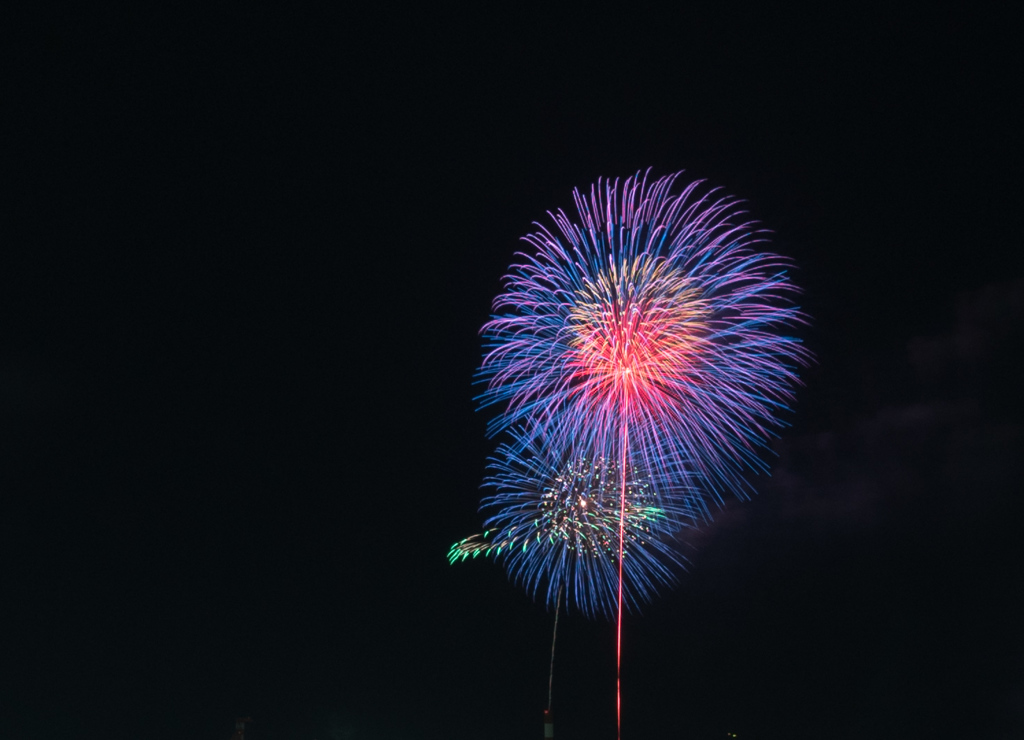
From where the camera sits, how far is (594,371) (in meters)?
16.5

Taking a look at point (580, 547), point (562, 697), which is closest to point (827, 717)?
point (562, 697)

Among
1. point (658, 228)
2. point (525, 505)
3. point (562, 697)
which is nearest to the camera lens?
point (658, 228)

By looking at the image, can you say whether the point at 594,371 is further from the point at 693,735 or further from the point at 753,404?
the point at 693,735

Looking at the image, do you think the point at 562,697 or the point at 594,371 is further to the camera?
the point at 562,697

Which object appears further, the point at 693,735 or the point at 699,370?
the point at 693,735

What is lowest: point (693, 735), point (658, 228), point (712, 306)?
point (693, 735)

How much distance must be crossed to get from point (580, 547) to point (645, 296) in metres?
7.44

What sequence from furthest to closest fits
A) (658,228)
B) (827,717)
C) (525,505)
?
(827,717)
(525,505)
(658,228)

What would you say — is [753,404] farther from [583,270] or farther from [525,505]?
[525,505]

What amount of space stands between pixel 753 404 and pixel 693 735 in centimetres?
3179

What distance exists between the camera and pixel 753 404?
50.9ft

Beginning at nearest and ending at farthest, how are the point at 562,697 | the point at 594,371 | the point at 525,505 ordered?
the point at 594,371, the point at 525,505, the point at 562,697

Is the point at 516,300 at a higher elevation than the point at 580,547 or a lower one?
higher

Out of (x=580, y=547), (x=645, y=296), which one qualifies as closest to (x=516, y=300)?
(x=645, y=296)
